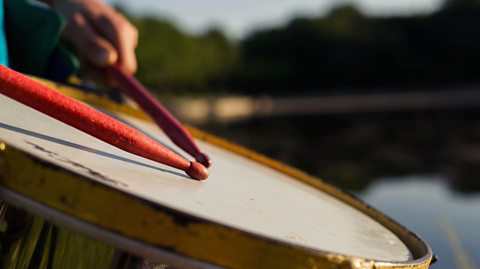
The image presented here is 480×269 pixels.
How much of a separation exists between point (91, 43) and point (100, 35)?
37mm

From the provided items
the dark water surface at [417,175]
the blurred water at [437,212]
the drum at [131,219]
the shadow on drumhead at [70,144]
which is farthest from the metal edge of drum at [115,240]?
the dark water surface at [417,175]

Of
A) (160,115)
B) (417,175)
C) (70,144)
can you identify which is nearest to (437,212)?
(160,115)

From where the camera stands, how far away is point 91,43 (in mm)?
1701

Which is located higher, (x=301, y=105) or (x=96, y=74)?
(x=96, y=74)

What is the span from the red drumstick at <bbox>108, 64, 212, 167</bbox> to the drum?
21cm

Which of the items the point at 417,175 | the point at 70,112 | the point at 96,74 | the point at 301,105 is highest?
the point at 70,112

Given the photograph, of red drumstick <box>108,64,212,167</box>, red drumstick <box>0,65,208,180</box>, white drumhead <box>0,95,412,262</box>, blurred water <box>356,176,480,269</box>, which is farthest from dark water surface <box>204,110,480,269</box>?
red drumstick <box>0,65,208,180</box>

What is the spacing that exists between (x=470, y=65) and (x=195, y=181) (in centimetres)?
4475

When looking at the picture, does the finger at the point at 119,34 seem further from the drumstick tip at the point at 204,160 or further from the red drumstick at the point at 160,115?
the drumstick tip at the point at 204,160

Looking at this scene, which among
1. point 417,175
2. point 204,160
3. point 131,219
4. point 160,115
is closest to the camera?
point 131,219

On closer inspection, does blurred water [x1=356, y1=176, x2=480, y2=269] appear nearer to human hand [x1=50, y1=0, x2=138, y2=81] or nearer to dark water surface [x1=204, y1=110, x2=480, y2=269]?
dark water surface [x1=204, y1=110, x2=480, y2=269]

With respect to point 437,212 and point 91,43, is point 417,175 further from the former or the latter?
point 91,43

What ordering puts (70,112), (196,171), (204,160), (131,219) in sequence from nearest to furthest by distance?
(131,219) < (70,112) < (196,171) < (204,160)

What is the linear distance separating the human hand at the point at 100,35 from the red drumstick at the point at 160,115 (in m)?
0.03
